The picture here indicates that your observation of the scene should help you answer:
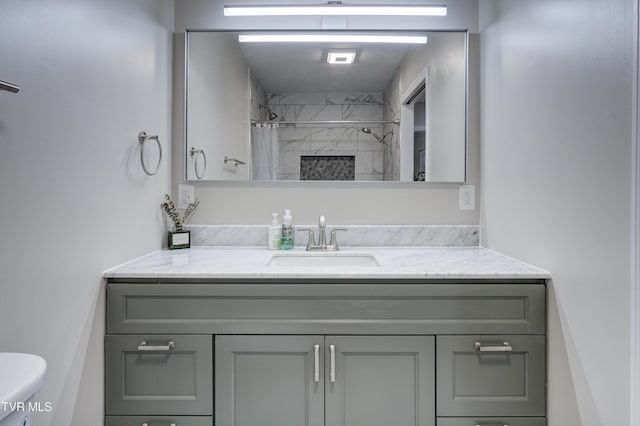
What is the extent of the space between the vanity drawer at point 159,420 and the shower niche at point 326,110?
1.08m

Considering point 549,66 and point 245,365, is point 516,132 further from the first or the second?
point 245,365

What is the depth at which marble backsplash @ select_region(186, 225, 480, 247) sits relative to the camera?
1.83m

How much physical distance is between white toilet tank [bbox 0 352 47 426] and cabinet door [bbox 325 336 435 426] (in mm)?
802

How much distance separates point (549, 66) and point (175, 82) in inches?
65.0

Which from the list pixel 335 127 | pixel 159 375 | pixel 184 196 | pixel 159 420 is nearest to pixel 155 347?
pixel 159 375

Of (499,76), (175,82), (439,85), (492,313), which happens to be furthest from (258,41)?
(492,313)

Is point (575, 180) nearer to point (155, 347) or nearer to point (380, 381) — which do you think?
point (380, 381)

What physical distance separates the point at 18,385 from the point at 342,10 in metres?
1.88

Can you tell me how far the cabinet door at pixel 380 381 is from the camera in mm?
1216

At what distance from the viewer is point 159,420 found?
4.00ft

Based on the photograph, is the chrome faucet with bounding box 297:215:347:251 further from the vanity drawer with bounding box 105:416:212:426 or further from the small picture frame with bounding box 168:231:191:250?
the vanity drawer with bounding box 105:416:212:426

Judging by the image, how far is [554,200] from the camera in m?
1.19

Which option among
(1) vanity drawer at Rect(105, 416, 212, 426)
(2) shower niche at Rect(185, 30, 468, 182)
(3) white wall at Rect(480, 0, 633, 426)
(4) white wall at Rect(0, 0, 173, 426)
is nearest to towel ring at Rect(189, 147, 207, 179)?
(2) shower niche at Rect(185, 30, 468, 182)

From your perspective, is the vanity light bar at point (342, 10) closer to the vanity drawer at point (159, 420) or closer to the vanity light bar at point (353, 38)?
the vanity light bar at point (353, 38)
